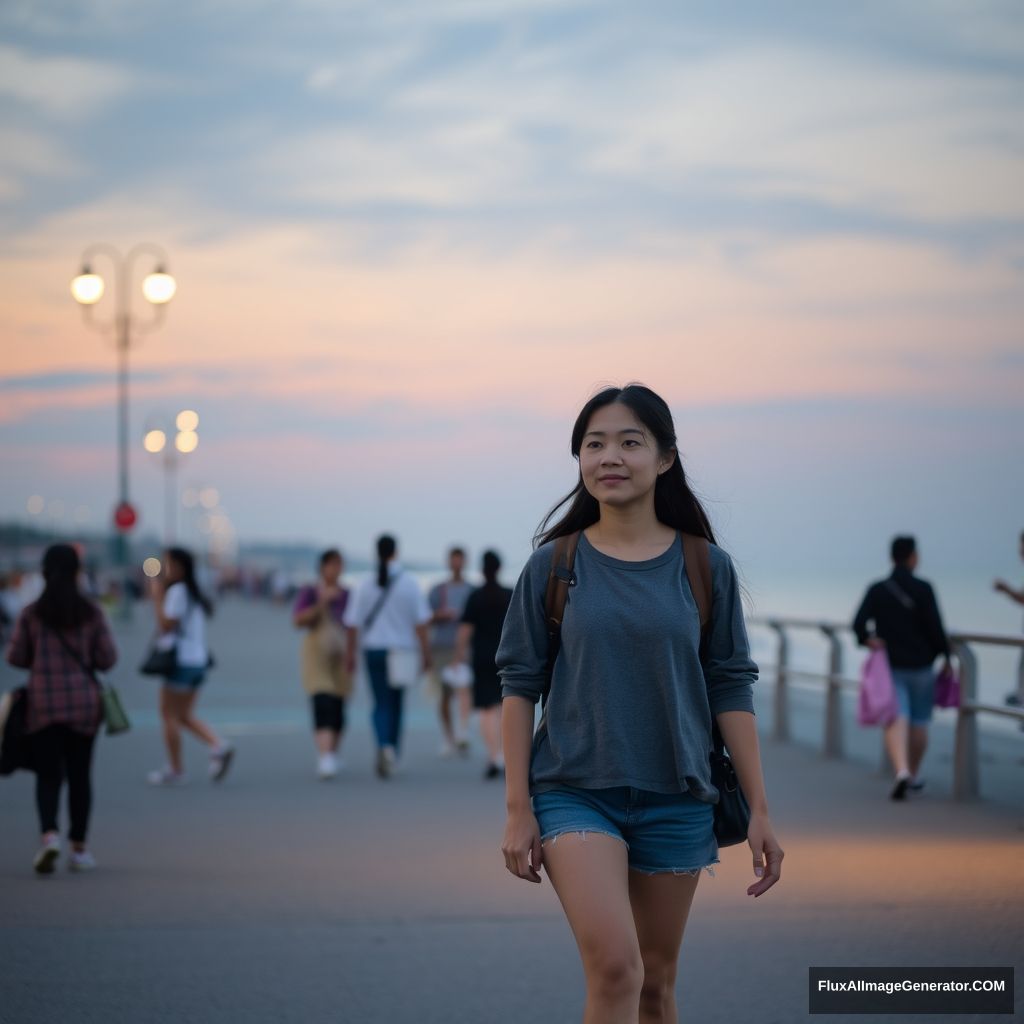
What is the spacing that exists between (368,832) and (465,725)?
558 cm

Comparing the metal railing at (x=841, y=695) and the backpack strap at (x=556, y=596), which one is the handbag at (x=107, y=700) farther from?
the metal railing at (x=841, y=695)

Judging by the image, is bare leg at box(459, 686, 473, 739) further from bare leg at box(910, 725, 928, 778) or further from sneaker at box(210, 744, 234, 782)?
bare leg at box(910, 725, 928, 778)

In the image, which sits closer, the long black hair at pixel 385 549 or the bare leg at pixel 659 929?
the bare leg at pixel 659 929

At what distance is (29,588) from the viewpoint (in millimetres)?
31812

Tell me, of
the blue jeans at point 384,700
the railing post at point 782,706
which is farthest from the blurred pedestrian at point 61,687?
the railing post at point 782,706

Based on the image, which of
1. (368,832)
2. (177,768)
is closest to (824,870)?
(368,832)

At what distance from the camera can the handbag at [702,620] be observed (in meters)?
4.03

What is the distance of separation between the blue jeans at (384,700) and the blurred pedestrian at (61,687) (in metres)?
4.77

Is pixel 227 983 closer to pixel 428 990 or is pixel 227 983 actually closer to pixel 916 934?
pixel 428 990

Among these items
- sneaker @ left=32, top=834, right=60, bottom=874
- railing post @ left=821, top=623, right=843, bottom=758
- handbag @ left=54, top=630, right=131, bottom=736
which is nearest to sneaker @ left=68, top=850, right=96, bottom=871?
sneaker @ left=32, top=834, right=60, bottom=874

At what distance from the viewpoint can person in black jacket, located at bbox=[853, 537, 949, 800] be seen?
11.8 meters

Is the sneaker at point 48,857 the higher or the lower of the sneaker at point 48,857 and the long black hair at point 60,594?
the lower

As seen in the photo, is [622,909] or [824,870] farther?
[824,870]

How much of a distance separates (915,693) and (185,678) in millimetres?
5406
